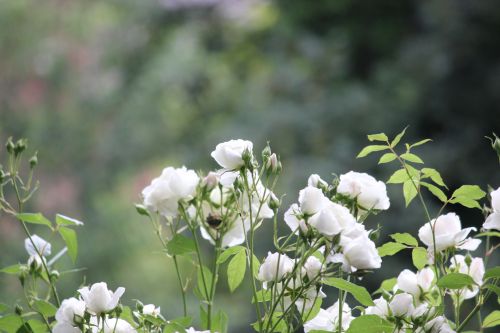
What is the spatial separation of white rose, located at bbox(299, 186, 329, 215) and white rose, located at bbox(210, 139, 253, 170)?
0.20 ft

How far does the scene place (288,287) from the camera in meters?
0.68

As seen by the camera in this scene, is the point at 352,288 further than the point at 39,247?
No

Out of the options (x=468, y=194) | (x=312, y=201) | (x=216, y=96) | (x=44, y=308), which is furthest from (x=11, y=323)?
(x=216, y=96)

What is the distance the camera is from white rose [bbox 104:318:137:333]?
0.67 m

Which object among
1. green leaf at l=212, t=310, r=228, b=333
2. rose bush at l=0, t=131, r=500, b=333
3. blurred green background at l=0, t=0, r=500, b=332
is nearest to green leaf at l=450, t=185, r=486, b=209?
rose bush at l=0, t=131, r=500, b=333

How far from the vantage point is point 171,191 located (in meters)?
0.66

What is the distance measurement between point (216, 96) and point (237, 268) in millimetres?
4735

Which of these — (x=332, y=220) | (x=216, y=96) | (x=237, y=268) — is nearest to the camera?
(x=332, y=220)

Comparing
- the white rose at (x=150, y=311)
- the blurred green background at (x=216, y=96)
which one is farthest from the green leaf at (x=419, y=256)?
the blurred green background at (x=216, y=96)

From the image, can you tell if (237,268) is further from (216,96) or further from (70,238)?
(216,96)

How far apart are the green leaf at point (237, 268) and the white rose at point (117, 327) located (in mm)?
88

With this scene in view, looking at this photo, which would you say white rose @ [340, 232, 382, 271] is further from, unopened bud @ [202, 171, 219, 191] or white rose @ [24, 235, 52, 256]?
white rose @ [24, 235, 52, 256]

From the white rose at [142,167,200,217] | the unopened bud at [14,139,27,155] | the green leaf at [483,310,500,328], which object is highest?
the unopened bud at [14,139,27,155]

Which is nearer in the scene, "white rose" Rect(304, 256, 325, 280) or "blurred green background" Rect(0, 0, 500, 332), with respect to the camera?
"white rose" Rect(304, 256, 325, 280)
